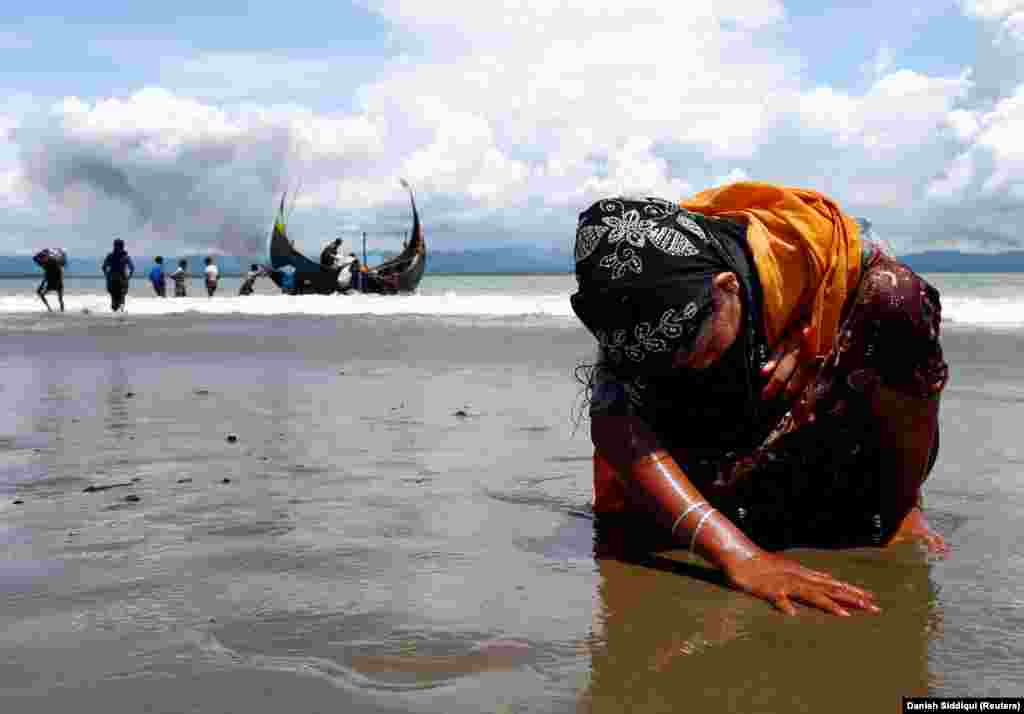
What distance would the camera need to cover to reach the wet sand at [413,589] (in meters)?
1.54

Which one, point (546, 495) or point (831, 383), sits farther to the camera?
point (546, 495)

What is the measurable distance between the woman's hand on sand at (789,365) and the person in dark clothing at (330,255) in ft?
98.1

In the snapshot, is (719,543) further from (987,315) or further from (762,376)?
(987,315)

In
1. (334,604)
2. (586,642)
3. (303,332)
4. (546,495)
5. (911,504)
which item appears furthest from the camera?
(303,332)

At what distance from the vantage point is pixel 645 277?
1878 mm

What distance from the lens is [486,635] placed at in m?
1.78

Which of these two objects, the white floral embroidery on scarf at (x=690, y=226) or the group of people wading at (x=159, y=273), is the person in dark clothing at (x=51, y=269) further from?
the white floral embroidery on scarf at (x=690, y=226)

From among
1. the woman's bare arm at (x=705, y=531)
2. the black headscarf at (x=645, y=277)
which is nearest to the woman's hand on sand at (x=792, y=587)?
the woman's bare arm at (x=705, y=531)

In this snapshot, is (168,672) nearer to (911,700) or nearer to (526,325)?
(911,700)

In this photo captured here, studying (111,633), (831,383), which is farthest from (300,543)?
(831,383)

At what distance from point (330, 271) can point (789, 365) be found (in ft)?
98.2

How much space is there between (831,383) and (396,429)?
2.56m

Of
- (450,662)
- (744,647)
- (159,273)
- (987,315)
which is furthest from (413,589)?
(159,273)

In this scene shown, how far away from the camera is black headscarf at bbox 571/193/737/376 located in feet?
6.18
